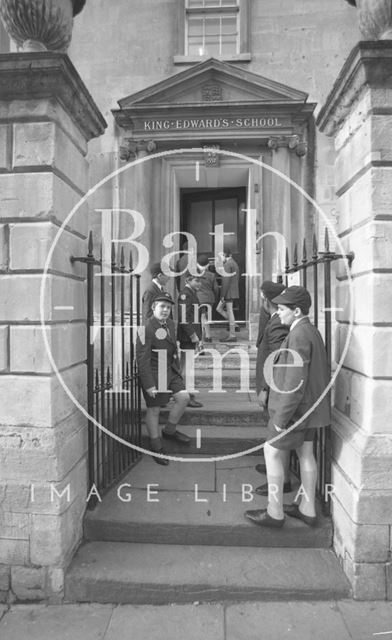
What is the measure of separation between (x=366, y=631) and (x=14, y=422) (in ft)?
9.00

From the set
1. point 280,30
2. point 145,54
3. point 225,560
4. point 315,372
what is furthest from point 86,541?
point 280,30

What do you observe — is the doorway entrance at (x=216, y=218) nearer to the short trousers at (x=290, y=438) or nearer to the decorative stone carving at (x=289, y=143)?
the decorative stone carving at (x=289, y=143)

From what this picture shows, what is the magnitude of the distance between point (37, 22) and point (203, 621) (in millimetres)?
4451

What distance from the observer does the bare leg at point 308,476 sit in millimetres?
3629

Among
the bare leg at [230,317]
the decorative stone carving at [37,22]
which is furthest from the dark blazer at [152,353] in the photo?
the bare leg at [230,317]

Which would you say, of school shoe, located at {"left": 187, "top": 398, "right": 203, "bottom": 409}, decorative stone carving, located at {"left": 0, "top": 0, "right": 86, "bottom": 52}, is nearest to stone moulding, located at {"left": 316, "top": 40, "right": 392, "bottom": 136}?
decorative stone carving, located at {"left": 0, "top": 0, "right": 86, "bottom": 52}

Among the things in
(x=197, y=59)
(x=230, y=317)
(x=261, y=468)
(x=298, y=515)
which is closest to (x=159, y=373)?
(x=261, y=468)

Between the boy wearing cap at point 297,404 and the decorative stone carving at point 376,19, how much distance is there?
2.00m

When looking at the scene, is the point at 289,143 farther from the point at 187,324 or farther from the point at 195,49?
the point at 187,324

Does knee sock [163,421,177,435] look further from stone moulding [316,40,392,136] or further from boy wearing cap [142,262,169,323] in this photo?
stone moulding [316,40,392,136]

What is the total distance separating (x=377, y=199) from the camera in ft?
10.6

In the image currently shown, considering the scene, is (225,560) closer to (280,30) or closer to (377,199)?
(377,199)

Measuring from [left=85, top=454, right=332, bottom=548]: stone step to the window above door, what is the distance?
8234mm

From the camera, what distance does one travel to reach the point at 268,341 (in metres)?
4.35
